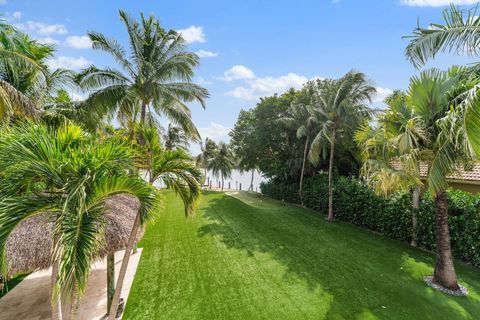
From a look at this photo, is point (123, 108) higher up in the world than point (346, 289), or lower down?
higher up

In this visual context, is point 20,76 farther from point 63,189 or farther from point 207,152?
point 207,152

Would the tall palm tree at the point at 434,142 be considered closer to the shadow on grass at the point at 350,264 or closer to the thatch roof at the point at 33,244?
the shadow on grass at the point at 350,264

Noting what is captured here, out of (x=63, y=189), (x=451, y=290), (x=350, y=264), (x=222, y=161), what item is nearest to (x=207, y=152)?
(x=222, y=161)

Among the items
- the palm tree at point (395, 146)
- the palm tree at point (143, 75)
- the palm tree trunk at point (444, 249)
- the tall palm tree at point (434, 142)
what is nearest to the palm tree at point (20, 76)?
the palm tree at point (143, 75)

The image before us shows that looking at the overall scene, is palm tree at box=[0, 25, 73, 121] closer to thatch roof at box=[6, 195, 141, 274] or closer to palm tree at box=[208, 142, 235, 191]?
thatch roof at box=[6, 195, 141, 274]

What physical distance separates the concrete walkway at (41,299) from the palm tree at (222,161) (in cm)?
3297

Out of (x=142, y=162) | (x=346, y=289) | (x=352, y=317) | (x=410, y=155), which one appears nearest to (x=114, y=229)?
(x=142, y=162)

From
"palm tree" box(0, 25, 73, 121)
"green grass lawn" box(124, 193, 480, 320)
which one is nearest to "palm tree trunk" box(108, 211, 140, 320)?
"green grass lawn" box(124, 193, 480, 320)

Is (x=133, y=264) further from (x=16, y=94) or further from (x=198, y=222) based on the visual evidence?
(x=16, y=94)

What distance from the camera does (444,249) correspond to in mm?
7039

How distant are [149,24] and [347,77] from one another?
412 inches

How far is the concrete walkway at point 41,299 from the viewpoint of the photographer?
5617 mm

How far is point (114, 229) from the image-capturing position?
5.10 m

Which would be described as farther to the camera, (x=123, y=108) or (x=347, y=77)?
(x=347, y=77)
